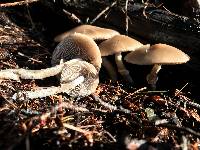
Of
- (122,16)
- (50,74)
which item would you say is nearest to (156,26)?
(122,16)

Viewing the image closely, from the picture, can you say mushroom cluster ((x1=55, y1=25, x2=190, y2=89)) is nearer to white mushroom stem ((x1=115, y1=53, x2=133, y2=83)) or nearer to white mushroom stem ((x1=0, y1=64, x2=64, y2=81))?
white mushroom stem ((x1=115, y1=53, x2=133, y2=83))

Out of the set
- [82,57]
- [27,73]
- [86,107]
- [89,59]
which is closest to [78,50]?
[82,57]

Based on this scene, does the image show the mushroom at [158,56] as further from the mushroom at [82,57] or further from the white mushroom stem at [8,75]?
the white mushroom stem at [8,75]

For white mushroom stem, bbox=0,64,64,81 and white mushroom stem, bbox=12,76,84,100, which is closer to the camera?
white mushroom stem, bbox=12,76,84,100

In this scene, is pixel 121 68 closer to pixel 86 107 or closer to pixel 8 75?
pixel 86 107

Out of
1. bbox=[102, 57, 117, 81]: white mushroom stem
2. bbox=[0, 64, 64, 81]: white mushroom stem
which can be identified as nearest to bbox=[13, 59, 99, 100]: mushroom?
bbox=[0, 64, 64, 81]: white mushroom stem

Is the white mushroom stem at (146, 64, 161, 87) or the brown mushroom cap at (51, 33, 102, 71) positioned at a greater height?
the brown mushroom cap at (51, 33, 102, 71)
